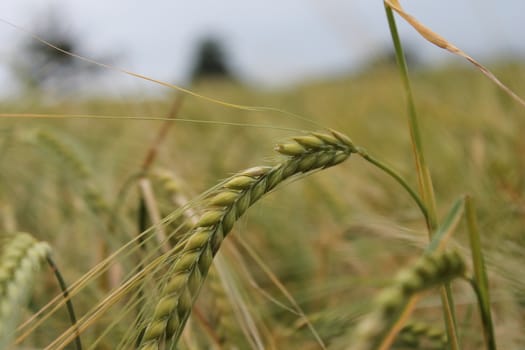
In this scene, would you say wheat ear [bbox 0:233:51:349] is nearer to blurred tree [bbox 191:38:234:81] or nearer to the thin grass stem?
the thin grass stem

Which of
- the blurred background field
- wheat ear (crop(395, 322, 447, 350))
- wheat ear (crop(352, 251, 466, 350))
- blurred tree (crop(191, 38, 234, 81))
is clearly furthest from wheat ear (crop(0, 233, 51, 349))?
blurred tree (crop(191, 38, 234, 81))

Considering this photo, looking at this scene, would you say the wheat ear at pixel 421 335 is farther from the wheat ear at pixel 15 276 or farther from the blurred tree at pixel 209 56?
the blurred tree at pixel 209 56

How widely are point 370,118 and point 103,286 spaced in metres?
2.46

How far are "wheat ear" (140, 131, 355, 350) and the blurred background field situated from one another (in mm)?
26

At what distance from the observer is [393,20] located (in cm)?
54

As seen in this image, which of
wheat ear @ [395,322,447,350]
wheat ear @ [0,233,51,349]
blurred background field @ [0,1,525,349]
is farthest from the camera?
blurred background field @ [0,1,525,349]

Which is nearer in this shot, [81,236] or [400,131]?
[81,236]

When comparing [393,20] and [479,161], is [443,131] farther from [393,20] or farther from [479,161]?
[393,20]

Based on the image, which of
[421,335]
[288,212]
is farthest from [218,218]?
[288,212]

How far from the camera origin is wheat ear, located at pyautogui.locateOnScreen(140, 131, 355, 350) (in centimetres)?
42

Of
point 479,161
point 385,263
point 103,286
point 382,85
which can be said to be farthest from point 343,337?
point 382,85

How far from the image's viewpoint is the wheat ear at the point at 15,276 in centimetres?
42

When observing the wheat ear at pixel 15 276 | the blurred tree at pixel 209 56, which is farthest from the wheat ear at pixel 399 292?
the blurred tree at pixel 209 56

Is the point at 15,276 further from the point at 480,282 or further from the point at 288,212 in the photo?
the point at 288,212
